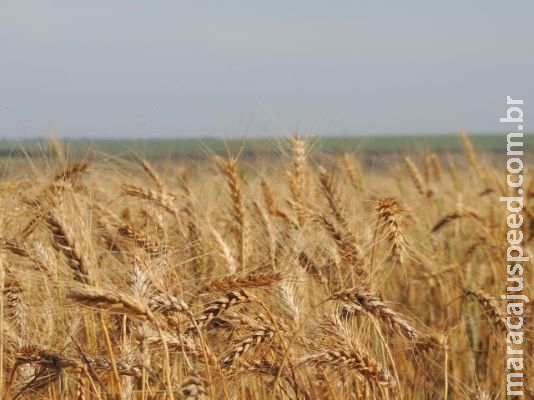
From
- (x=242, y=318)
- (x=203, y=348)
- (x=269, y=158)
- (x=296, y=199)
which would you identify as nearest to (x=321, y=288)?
(x=296, y=199)

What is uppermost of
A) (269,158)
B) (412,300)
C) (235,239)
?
(269,158)

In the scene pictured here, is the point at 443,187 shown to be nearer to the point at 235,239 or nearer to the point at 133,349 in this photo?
the point at 235,239

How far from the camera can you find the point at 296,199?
3.88 meters

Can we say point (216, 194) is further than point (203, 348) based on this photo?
Yes

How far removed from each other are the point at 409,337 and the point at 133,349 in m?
0.72

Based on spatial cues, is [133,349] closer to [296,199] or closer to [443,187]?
[296,199]

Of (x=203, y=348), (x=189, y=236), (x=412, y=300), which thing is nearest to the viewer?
(x=203, y=348)

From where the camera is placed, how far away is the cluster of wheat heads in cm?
223

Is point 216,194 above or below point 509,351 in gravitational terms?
above

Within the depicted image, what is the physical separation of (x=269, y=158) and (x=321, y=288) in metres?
1.72

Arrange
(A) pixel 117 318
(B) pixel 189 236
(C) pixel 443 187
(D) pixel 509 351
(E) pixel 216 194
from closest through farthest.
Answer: (A) pixel 117 318
(D) pixel 509 351
(B) pixel 189 236
(E) pixel 216 194
(C) pixel 443 187

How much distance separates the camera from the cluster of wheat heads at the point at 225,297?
2232mm

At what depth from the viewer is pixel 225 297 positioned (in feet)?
7.45

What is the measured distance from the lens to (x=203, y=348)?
2.02 meters
